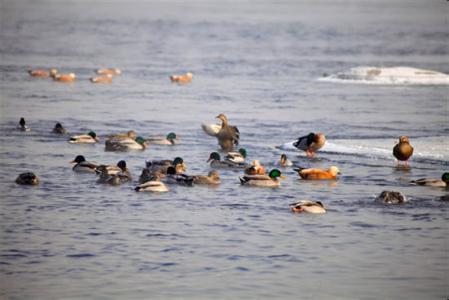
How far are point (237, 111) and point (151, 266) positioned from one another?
15470 mm

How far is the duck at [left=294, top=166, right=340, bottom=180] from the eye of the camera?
1869cm

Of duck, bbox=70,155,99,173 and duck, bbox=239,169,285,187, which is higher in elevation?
duck, bbox=70,155,99,173

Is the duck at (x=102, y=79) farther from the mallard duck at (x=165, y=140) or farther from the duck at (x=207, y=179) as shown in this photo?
the duck at (x=207, y=179)

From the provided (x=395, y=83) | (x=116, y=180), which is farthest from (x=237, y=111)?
(x=116, y=180)

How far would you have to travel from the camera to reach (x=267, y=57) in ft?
152

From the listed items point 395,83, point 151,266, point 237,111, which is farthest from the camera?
point 395,83

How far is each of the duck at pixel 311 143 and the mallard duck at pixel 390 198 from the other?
169 inches

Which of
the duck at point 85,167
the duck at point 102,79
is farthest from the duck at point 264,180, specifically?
the duck at point 102,79

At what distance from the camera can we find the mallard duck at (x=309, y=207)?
1603 cm

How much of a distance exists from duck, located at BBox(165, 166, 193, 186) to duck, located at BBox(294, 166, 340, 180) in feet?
6.27

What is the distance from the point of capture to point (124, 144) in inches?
851

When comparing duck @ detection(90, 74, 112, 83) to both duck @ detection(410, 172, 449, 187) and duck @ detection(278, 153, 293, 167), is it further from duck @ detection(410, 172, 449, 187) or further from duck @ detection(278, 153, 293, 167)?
duck @ detection(410, 172, 449, 187)

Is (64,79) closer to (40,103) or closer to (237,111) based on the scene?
(40,103)

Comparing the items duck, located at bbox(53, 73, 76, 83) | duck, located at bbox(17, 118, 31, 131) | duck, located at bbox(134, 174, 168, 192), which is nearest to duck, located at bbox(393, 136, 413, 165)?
duck, located at bbox(134, 174, 168, 192)
